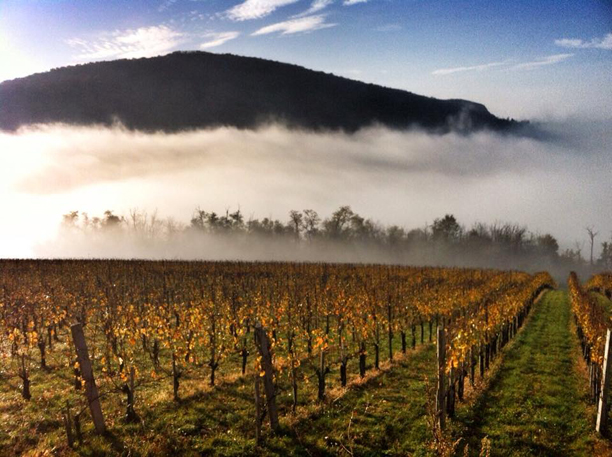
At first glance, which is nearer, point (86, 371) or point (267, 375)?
point (86, 371)

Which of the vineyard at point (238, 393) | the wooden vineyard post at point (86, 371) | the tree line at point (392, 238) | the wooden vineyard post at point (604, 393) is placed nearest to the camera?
the wooden vineyard post at point (86, 371)

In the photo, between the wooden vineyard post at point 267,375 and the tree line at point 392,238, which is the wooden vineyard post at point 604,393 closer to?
the wooden vineyard post at point 267,375

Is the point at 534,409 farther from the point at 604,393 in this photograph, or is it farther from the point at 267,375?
the point at 267,375

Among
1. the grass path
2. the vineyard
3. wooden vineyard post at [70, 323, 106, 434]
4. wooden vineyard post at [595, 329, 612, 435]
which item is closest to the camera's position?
wooden vineyard post at [70, 323, 106, 434]

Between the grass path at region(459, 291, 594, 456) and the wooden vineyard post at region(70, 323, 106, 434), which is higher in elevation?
the wooden vineyard post at region(70, 323, 106, 434)

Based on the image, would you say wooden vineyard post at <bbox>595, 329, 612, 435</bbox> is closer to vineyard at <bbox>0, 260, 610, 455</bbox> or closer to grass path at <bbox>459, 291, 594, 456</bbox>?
grass path at <bbox>459, 291, 594, 456</bbox>

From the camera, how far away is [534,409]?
10.3 meters

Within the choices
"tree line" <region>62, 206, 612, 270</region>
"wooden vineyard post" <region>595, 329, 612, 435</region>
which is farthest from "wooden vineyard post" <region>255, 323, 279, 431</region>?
"tree line" <region>62, 206, 612, 270</region>

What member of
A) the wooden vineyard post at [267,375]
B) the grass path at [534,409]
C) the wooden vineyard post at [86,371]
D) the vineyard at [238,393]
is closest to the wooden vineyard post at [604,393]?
the grass path at [534,409]

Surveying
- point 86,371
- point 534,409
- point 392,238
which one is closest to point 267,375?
point 86,371

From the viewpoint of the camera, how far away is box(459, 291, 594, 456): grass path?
8.58 m

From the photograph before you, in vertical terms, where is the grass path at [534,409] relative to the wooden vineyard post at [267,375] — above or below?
below

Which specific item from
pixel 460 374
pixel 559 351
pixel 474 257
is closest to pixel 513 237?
pixel 474 257

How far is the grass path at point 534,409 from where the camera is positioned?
858 cm
